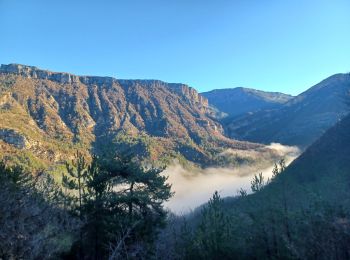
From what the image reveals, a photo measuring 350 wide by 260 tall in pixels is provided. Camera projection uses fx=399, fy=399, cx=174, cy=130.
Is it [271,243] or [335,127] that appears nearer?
[271,243]

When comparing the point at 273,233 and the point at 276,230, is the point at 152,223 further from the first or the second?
the point at 276,230

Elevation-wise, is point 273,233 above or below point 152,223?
below

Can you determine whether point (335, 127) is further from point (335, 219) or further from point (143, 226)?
point (143, 226)

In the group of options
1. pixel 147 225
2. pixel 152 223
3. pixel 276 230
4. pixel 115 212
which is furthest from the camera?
pixel 276 230

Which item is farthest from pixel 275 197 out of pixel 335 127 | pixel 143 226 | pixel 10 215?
pixel 335 127

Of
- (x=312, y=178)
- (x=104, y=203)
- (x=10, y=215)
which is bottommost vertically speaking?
(x=312, y=178)

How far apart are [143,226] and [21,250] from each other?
64.5 feet

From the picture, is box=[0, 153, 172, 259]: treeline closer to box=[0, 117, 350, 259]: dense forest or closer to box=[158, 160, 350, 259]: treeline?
box=[0, 117, 350, 259]: dense forest

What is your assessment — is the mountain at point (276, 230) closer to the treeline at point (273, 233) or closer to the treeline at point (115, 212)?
the treeline at point (273, 233)

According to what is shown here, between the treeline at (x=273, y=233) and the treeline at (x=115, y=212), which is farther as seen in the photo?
the treeline at (x=273, y=233)

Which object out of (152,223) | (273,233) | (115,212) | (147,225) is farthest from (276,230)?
(115,212)

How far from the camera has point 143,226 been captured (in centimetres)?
3325

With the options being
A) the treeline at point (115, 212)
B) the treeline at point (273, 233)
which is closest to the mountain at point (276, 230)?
the treeline at point (273, 233)

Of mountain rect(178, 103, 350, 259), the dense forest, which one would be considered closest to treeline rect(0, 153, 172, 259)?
the dense forest
